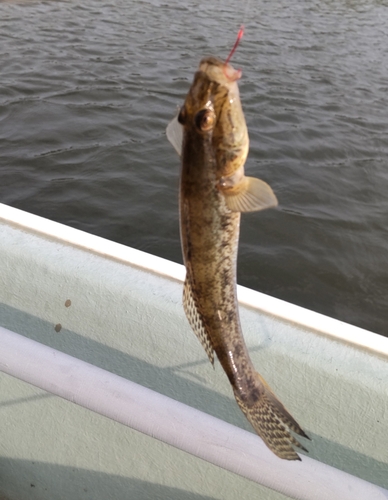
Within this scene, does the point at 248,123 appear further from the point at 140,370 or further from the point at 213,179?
the point at 213,179

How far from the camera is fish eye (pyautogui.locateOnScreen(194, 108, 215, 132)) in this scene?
4.47 ft

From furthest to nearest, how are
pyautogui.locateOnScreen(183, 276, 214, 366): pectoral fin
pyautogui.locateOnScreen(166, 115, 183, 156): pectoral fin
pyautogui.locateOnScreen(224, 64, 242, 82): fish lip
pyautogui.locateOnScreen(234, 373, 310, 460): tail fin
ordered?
pyautogui.locateOnScreen(234, 373, 310, 460): tail fin
pyautogui.locateOnScreen(183, 276, 214, 366): pectoral fin
pyautogui.locateOnScreen(166, 115, 183, 156): pectoral fin
pyautogui.locateOnScreen(224, 64, 242, 82): fish lip

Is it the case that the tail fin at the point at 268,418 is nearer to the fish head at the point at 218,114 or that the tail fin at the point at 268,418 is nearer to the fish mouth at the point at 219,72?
the fish head at the point at 218,114

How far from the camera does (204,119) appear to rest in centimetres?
137

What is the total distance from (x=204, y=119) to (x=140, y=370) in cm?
217

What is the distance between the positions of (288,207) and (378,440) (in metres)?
4.98

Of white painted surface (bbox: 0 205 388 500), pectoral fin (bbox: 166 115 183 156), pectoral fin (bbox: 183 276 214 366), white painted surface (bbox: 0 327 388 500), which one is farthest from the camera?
white painted surface (bbox: 0 205 388 500)

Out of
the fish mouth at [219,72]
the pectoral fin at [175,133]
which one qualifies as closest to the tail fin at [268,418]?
the pectoral fin at [175,133]

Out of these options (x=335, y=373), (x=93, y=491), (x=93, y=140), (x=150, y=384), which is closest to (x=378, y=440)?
(x=335, y=373)

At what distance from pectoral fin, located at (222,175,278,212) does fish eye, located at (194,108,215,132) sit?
0.16 m

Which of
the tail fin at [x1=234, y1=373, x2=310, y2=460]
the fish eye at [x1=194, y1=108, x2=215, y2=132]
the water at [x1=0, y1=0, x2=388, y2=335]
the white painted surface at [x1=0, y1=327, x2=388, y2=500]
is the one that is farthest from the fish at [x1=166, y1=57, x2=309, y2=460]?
the water at [x1=0, y1=0, x2=388, y2=335]

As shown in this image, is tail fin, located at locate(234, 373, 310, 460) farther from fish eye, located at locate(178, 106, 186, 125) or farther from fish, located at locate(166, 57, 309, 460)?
fish eye, located at locate(178, 106, 186, 125)

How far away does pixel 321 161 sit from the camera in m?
8.81

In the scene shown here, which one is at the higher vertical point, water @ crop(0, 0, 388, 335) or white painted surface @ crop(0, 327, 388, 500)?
white painted surface @ crop(0, 327, 388, 500)
